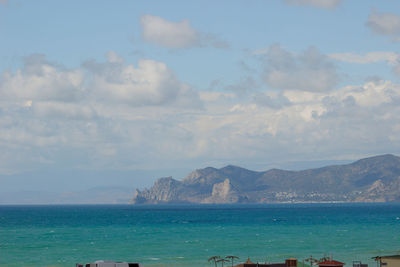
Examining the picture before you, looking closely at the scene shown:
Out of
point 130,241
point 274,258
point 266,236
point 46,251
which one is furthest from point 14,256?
point 266,236

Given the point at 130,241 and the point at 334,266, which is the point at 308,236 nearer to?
the point at 130,241

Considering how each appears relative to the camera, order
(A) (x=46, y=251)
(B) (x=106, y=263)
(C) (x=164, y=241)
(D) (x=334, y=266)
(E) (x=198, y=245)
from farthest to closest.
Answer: (C) (x=164, y=241)
(E) (x=198, y=245)
(A) (x=46, y=251)
(D) (x=334, y=266)
(B) (x=106, y=263)

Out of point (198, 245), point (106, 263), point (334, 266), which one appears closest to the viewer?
point (106, 263)

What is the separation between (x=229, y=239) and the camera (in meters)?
148

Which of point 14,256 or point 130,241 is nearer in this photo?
point 14,256

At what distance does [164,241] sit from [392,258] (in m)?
86.1

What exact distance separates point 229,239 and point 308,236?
62.5 ft

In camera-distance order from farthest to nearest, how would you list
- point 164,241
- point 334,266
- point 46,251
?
1. point 164,241
2. point 46,251
3. point 334,266

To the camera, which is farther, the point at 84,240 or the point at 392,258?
the point at 84,240

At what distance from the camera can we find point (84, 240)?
14988 centimetres

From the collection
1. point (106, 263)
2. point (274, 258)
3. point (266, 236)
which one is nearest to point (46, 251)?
point (274, 258)

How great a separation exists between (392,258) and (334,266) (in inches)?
411

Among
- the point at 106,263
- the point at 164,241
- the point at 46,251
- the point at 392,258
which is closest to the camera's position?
the point at 106,263

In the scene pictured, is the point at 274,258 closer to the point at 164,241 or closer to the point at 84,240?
the point at 164,241
